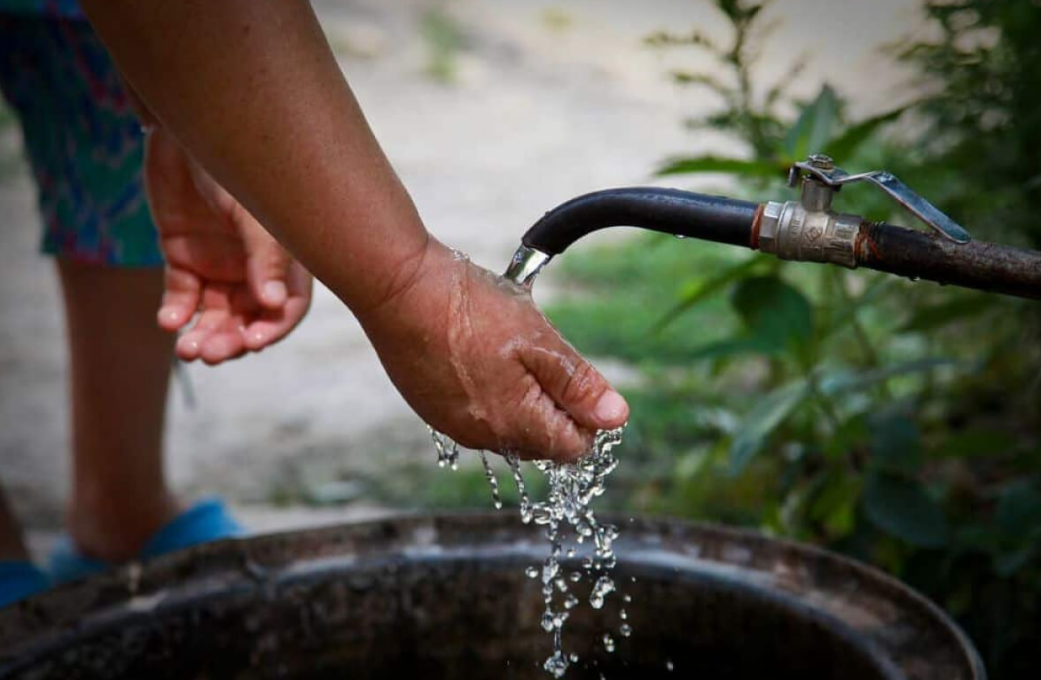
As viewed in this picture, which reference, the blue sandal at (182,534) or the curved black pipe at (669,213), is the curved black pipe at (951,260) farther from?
the blue sandal at (182,534)

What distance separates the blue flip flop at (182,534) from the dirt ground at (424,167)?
355mm

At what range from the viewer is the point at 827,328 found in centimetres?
230

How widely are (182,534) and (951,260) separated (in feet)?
5.82

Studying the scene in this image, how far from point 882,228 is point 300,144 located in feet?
1.68

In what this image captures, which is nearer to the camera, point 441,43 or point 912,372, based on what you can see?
point 912,372

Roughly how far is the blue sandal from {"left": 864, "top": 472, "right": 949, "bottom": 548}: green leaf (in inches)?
46.8

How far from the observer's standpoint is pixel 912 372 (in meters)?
2.49

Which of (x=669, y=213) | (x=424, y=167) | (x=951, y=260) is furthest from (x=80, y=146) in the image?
(x=424, y=167)

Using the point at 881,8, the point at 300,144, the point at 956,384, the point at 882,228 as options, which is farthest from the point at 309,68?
the point at 881,8

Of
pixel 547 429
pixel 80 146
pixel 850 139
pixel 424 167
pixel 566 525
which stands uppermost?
pixel 424 167

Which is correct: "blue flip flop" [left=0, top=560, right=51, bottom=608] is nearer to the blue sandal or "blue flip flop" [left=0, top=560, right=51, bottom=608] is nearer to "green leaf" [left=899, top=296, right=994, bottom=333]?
the blue sandal

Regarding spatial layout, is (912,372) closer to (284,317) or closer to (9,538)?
(284,317)

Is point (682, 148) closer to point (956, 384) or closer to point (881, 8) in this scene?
point (881, 8)

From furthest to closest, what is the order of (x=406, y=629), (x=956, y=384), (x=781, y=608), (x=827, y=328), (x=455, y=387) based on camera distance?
1. (x=956, y=384)
2. (x=827, y=328)
3. (x=406, y=629)
4. (x=781, y=608)
5. (x=455, y=387)
